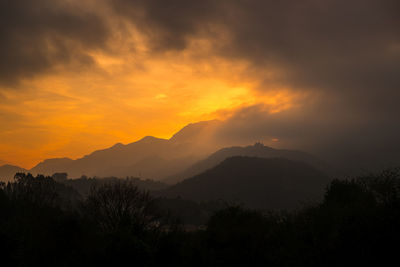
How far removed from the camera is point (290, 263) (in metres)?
34.8

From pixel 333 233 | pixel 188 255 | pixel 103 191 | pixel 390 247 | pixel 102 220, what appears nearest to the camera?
pixel 390 247

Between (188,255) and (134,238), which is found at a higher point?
(134,238)

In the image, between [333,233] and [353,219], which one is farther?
[353,219]

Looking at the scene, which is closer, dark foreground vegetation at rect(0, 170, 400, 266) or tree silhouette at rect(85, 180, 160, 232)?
dark foreground vegetation at rect(0, 170, 400, 266)

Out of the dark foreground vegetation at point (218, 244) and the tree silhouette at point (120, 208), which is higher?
the tree silhouette at point (120, 208)

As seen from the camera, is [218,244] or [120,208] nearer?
[218,244]

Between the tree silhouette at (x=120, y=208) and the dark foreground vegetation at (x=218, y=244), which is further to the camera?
the tree silhouette at (x=120, y=208)

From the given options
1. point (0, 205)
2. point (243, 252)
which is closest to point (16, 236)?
point (243, 252)

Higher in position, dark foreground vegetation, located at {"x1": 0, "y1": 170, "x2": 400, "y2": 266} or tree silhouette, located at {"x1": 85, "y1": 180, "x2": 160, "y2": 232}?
tree silhouette, located at {"x1": 85, "y1": 180, "x2": 160, "y2": 232}

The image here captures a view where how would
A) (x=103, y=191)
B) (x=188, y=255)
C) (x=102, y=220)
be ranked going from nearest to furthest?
(x=188, y=255) < (x=102, y=220) < (x=103, y=191)

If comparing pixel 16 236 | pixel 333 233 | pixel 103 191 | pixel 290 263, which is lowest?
pixel 290 263

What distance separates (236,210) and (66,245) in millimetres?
28722

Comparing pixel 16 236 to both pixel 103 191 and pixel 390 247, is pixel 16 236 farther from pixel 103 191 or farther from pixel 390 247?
pixel 390 247

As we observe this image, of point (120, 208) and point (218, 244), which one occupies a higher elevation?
point (120, 208)
